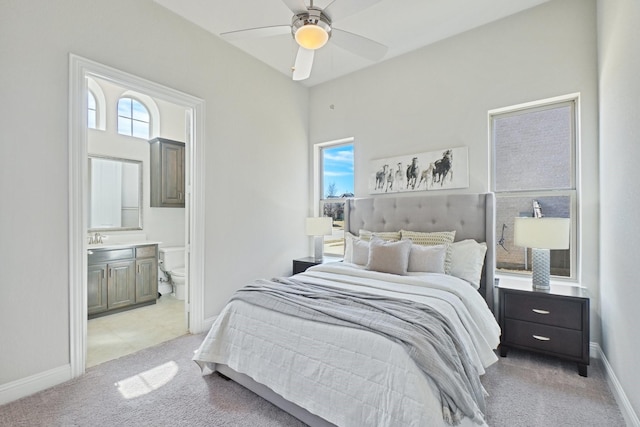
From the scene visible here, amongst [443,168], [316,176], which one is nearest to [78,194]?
[316,176]

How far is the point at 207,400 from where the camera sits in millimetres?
2004

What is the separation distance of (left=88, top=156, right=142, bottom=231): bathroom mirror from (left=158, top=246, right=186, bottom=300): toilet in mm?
587

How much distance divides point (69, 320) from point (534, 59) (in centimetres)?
474

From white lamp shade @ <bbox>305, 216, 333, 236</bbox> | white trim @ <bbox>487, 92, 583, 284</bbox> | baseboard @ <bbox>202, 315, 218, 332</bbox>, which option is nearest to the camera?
white trim @ <bbox>487, 92, 583, 284</bbox>

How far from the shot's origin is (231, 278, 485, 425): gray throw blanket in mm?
1405

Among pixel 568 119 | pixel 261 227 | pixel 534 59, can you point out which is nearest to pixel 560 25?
pixel 534 59

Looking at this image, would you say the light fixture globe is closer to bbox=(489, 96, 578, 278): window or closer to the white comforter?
the white comforter

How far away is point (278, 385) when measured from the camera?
1796 millimetres

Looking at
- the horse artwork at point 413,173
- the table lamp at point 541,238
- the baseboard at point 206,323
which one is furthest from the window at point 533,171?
the baseboard at point 206,323

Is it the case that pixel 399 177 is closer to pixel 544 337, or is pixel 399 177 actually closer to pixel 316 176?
pixel 316 176

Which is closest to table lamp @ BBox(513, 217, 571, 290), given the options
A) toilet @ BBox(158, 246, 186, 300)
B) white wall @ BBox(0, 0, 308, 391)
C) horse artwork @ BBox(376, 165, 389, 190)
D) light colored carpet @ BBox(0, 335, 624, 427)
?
light colored carpet @ BBox(0, 335, 624, 427)

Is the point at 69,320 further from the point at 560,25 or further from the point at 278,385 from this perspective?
the point at 560,25

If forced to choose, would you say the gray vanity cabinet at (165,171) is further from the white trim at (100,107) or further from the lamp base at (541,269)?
the lamp base at (541,269)

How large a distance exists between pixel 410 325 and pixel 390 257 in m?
1.18
